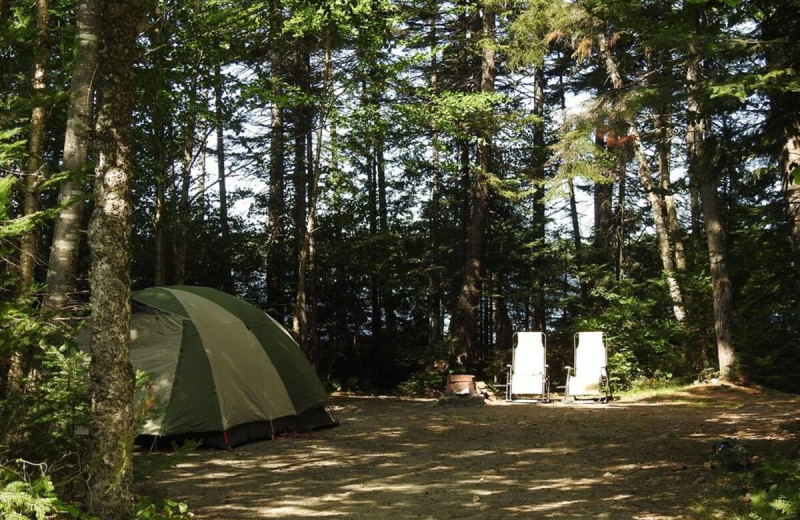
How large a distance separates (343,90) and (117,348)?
417 inches

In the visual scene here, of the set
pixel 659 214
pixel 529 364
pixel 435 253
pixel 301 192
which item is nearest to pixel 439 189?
pixel 435 253

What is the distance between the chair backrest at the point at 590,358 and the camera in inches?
477

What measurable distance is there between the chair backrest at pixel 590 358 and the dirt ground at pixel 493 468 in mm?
1963

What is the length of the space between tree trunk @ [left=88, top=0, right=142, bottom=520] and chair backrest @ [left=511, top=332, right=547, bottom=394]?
965cm

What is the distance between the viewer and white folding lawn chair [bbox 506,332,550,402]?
12547 millimetres

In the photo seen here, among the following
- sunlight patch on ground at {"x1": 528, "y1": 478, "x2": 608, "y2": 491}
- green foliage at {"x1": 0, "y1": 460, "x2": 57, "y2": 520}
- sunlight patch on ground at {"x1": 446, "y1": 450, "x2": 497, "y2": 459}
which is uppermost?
green foliage at {"x1": 0, "y1": 460, "x2": 57, "y2": 520}

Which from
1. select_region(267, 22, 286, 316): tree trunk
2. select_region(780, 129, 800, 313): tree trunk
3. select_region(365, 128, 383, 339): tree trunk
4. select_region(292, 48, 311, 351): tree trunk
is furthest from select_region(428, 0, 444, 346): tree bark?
select_region(780, 129, 800, 313): tree trunk

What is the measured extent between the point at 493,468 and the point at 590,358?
6.49m

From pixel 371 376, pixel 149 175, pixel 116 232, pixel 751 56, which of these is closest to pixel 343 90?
pixel 149 175

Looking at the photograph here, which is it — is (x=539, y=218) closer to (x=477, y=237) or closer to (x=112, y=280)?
(x=477, y=237)

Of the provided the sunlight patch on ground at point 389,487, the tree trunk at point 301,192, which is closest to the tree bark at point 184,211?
the tree trunk at point 301,192

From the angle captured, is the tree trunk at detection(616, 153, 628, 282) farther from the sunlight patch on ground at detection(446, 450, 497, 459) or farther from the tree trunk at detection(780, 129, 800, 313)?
the sunlight patch on ground at detection(446, 450, 497, 459)

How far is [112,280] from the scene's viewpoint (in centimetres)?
382

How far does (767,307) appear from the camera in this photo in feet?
43.7
